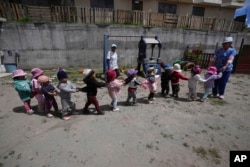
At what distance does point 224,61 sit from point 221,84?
0.94m

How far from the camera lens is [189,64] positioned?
10.8m

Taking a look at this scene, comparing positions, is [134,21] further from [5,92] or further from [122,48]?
[5,92]

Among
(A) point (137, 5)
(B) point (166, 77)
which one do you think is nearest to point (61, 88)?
(B) point (166, 77)

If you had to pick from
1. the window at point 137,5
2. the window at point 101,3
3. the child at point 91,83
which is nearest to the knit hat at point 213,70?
the child at point 91,83

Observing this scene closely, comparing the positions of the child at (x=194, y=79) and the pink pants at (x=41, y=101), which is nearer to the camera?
the pink pants at (x=41, y=101)

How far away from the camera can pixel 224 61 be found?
228 inches

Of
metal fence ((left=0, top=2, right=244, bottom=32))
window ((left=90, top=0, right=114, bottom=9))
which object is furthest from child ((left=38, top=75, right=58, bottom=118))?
window ((left=90, top=0, right=114, bottom=9))

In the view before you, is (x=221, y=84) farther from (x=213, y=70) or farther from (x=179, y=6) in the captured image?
(x=179, y=6)

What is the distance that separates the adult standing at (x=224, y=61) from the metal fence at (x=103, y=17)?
24.9 ft

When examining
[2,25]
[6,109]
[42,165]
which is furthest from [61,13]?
[42,165]

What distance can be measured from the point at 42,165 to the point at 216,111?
5093mm

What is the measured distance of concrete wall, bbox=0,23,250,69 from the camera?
9336 millimetres

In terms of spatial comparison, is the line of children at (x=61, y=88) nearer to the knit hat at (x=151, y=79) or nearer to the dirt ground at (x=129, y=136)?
the knit hat at (x=151, y=79)

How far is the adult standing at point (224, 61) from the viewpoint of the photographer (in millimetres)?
5598
